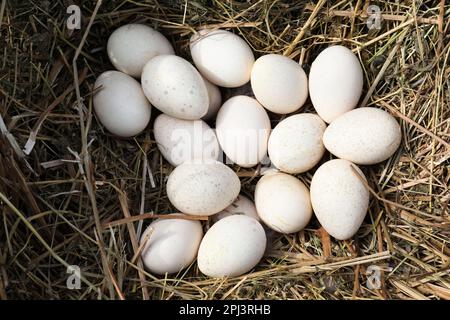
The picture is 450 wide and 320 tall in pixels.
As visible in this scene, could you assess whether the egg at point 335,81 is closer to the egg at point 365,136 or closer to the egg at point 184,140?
the egg at point 365,136

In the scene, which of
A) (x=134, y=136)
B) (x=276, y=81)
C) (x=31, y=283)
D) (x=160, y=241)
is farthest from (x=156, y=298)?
(x=276, y=81)

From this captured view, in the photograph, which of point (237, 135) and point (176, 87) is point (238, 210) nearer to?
point (237, 135)

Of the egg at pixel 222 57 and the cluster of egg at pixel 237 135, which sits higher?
the egg at pixel 222 57

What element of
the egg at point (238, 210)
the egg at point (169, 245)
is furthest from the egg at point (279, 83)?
the egg at point (169, 245)

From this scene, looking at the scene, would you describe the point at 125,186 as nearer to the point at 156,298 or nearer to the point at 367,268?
the point at 156,298

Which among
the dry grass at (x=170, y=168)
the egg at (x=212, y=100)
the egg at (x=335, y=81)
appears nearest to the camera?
the dry grass at (x=170, y=168)

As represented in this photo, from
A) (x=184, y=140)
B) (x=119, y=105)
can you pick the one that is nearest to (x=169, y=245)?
(x=184, y=140)
